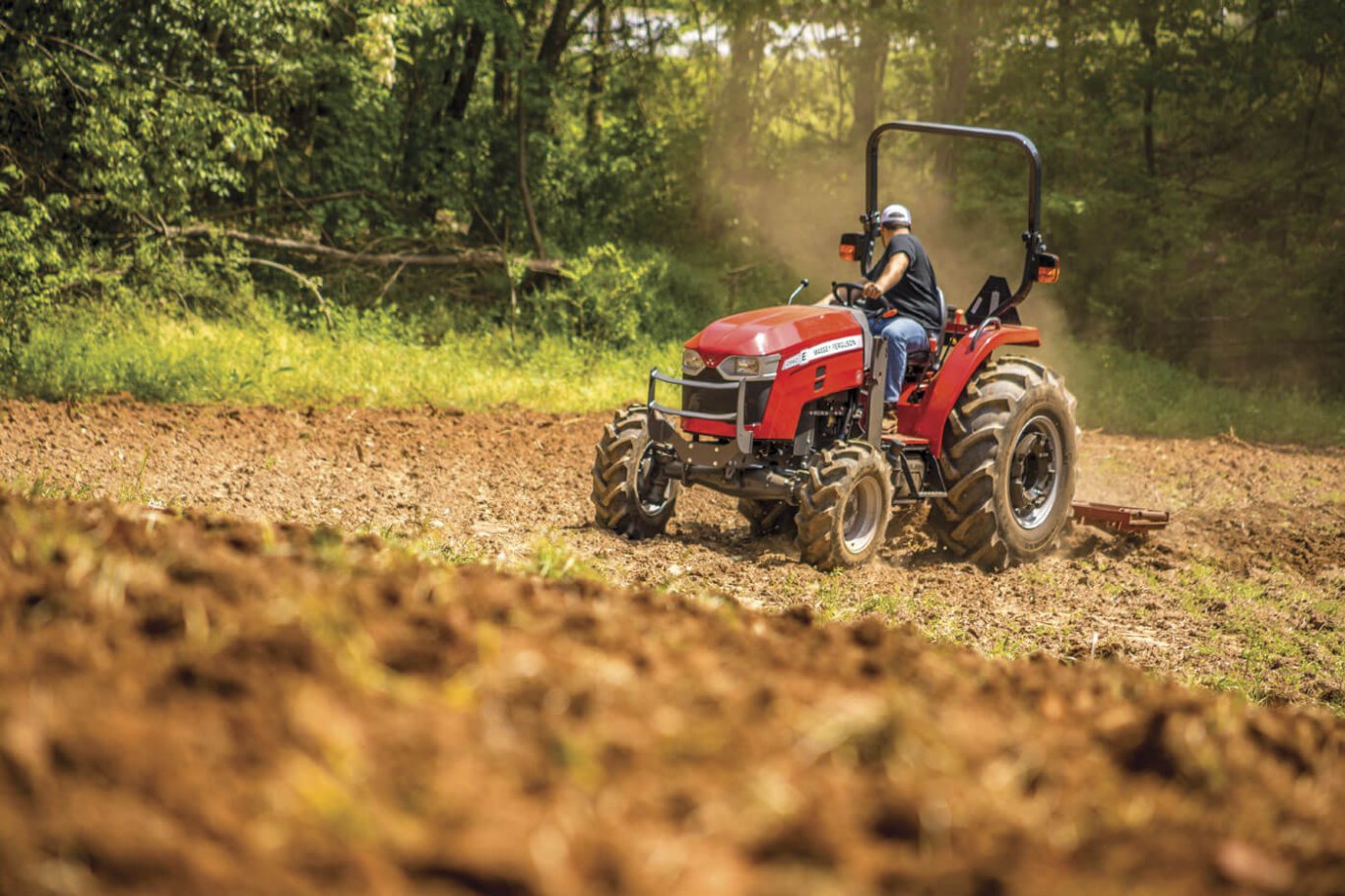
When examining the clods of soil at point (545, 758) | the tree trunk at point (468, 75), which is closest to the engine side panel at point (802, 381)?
the clods of soil at point (545, 758)

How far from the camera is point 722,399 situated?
24.6 ft

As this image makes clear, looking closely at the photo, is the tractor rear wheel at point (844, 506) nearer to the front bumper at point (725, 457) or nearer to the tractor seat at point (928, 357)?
the front bumper at point (725, 457)

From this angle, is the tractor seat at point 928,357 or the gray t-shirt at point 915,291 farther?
the tractor seat at point 928,357

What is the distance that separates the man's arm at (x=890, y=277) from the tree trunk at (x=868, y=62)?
14702 mm

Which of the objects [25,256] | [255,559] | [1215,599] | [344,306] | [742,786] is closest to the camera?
[742,786]

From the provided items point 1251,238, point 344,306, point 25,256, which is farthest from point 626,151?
point 25,256

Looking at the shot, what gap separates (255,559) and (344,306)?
14.6 meters

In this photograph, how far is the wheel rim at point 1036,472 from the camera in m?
8.34

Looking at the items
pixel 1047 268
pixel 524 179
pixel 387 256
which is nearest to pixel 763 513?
pixel 1047 268

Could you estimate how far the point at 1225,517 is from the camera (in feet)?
33.3

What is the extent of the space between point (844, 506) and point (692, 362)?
Result: 132 cm

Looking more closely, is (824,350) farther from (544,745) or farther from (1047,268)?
(544,745)

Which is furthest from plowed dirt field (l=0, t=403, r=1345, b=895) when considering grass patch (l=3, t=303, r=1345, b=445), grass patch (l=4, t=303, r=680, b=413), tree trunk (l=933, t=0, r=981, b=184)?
tree trunk (l=933, t=0, r=981, b=184)

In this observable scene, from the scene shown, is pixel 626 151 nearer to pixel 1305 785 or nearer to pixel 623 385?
pixel 623 385
